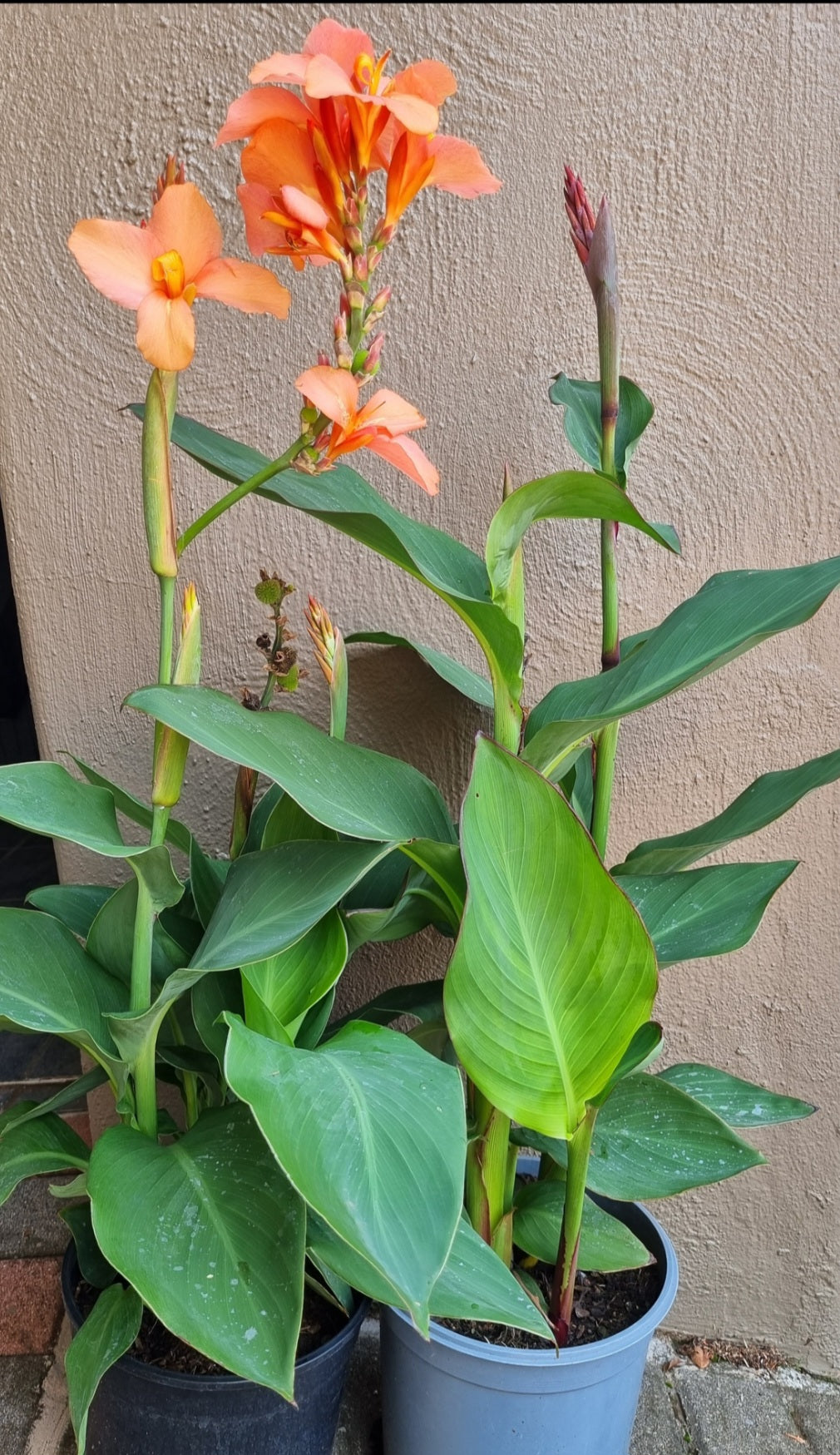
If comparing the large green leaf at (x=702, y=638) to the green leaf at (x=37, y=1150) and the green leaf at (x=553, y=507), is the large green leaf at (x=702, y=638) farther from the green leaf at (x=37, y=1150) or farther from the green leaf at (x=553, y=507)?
the green leaf at (x=37, y=1150)

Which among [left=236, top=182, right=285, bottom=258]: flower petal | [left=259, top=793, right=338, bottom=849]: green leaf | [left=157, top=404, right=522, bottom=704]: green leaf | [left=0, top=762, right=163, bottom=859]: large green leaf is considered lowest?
[left=259, top=793, right=338, bottom=849]: green leaf

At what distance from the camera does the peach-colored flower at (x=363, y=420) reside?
0.57 metres

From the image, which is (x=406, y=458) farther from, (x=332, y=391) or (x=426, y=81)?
(x=426, y=81)

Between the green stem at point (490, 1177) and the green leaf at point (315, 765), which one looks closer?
the green leaf at point (315, 765)

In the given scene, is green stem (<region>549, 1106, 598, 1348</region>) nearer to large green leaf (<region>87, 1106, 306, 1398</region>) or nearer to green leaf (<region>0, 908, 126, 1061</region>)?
large green leaf (<region>87, 1106, 306, 1398</region>)

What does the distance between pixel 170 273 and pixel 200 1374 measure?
921mm

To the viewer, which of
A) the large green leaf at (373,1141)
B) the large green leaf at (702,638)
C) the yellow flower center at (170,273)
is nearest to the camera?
the large green leaf at (373,1141)

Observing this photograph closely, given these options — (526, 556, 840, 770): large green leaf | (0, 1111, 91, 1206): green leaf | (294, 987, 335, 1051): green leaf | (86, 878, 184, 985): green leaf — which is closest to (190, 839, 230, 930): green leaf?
(86, 878, 184, 985): green leaf

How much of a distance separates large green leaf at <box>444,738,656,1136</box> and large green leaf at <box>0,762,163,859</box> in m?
0.26

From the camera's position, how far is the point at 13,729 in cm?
315

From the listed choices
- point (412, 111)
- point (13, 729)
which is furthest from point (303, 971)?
point (13, 729)

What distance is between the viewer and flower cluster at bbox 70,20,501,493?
569 millimetres

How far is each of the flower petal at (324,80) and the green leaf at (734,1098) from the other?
2.81 ft

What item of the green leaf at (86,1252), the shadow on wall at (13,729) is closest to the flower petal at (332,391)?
the green leaf at (86,1252)
